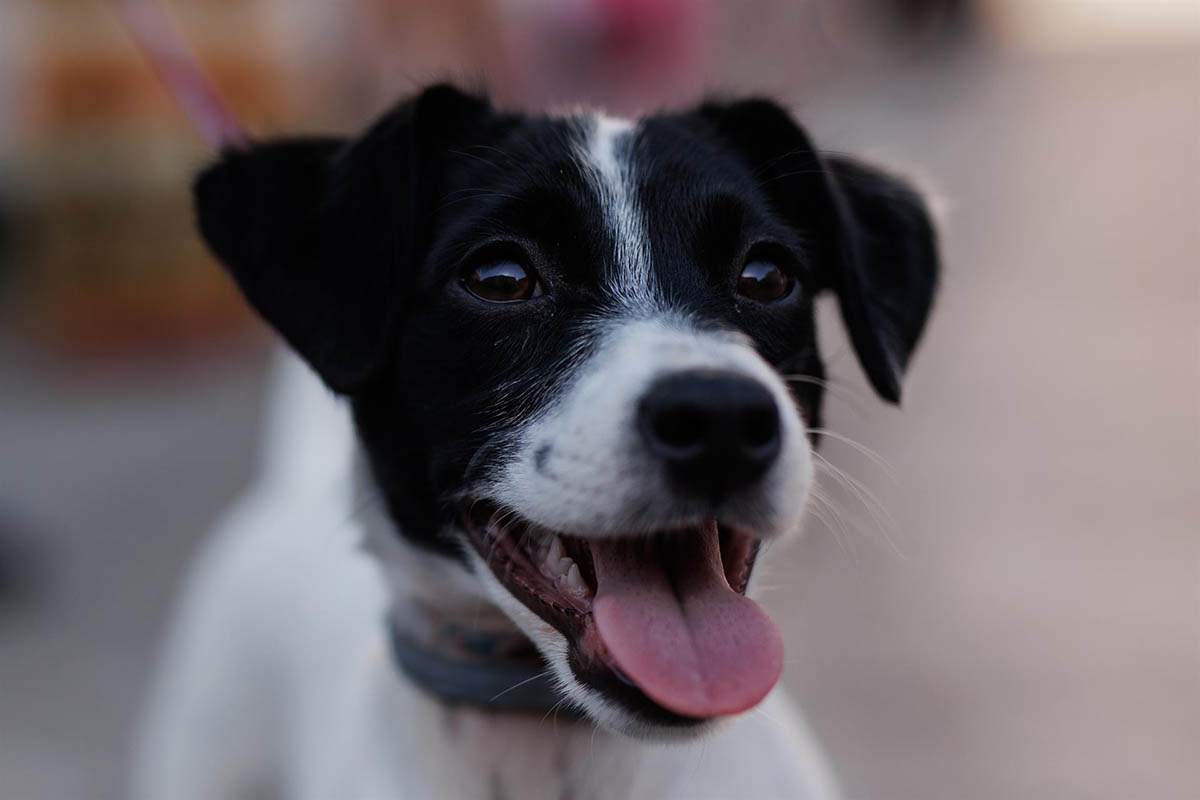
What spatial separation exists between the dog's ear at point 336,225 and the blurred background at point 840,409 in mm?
732

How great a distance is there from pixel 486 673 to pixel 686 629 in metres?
0.40

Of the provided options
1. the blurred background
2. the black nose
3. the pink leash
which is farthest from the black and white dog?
the pink leash

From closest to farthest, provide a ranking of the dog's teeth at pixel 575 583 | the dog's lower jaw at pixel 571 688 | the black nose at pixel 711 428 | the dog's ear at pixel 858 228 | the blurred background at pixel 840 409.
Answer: the black nose at pixel 711 428
the dog's lower jaw at pixel 571 688
the dog's teeth at pixel 575 583
the dog's ear at pixel 858 228
the blurred background at pixel 840 409

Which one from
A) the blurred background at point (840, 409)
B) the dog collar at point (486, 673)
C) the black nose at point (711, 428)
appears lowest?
the blurred background at point (840, 409)

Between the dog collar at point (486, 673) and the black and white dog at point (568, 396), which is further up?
the black and white dog at point (568, 396)

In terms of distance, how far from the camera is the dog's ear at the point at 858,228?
2297 mm

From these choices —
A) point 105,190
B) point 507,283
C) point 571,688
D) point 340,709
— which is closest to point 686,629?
point 571,688

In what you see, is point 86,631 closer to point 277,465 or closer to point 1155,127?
point 277,465

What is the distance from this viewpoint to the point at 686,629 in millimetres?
1842

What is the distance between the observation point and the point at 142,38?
3.34m

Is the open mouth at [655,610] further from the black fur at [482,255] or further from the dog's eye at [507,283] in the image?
the dog's eye at [507,283]

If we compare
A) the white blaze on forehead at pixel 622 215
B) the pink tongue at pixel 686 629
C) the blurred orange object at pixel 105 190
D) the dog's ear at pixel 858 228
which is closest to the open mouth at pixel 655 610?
the pink tongue at pixel 686 629

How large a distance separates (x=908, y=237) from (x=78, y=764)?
9.10 feet

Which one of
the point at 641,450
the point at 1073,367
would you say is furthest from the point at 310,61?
the point at 641,450
